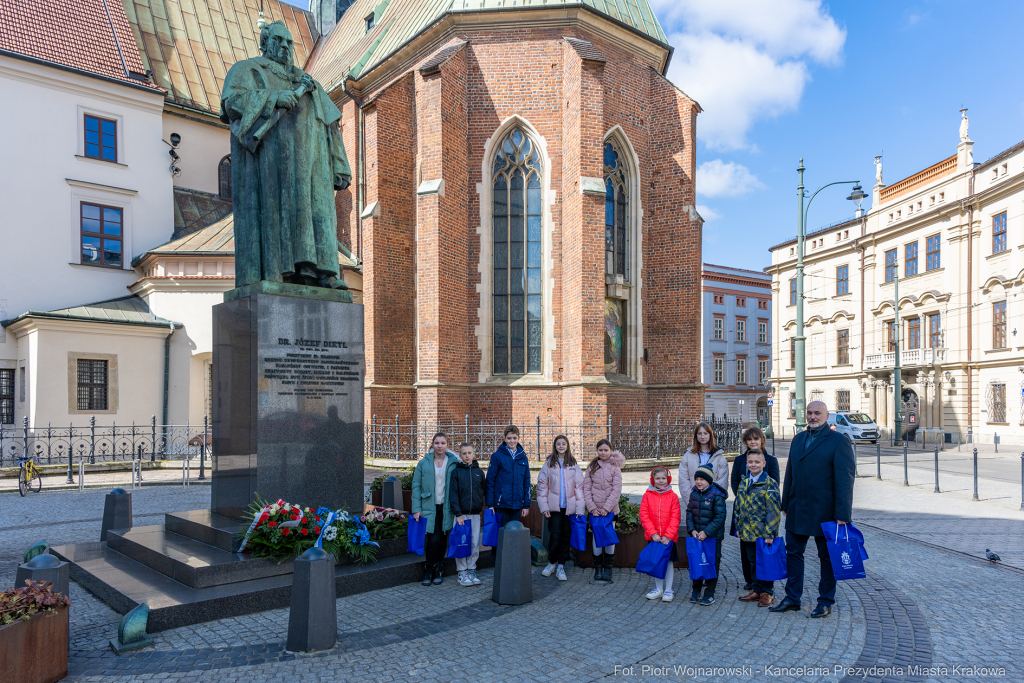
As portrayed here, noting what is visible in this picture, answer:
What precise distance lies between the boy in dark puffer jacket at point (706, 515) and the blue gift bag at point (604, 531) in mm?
934

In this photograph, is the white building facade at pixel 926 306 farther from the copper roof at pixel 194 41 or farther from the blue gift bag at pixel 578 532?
the copper roof at pixel 194 41

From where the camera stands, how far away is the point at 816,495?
556 cm

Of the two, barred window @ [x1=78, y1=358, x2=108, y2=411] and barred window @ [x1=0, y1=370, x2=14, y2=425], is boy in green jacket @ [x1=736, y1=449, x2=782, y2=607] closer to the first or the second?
barred window @ [x1=78, y1=358, x2=108, y2=411]

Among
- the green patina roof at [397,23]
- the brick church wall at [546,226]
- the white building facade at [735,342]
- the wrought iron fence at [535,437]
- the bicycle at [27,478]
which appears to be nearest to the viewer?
the bicycle at [27,478]

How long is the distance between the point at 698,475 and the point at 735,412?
5251 cm

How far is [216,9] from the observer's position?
91.8 ft

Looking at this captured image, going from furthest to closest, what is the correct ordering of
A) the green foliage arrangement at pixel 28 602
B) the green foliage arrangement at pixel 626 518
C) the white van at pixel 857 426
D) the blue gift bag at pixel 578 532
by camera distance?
the white van at pixel 857 426
the green foliage arrangement at pixel 626 518
the blue gift bag at pixel 578 532
the green foliage arrangement at pixel 28 602

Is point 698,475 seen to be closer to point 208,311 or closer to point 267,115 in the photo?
point 267,115

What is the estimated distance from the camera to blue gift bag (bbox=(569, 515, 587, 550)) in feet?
22.5

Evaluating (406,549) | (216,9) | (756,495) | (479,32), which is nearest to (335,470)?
(406,549)

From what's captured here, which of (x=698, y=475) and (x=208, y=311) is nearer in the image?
(x=698, y=475)

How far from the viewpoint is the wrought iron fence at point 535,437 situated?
51.9 ft

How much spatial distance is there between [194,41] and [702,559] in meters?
28.8

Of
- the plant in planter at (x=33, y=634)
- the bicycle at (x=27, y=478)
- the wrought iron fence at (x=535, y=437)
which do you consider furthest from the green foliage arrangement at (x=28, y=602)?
the wrought iron fence at (x=535, y=437)
